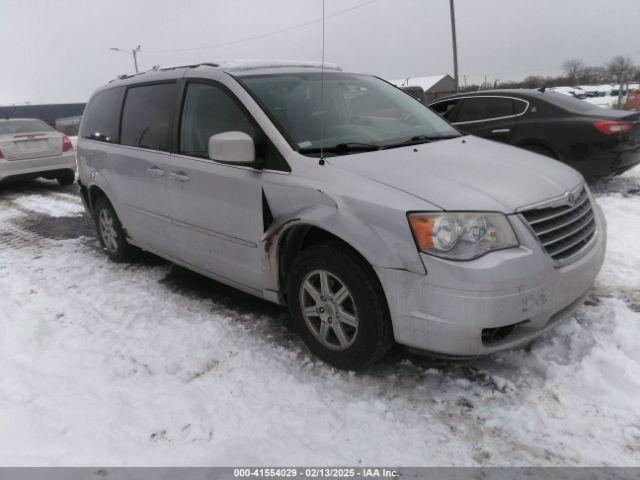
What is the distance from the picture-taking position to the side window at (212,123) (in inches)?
119

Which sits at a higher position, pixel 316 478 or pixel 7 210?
pixel 7 210

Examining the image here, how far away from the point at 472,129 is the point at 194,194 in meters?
5.04

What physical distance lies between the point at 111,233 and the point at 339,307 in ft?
10.7

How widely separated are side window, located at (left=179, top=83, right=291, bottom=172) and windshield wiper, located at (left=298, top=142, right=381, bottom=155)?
19cm

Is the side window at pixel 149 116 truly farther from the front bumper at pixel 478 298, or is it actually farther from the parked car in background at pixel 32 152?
the parked car in background at pixel 32 152

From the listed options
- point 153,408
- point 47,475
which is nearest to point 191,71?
point 153,408

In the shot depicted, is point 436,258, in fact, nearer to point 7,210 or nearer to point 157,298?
point 157,298

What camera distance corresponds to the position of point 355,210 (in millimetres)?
2561

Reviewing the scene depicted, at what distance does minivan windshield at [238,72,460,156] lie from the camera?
10.1 feet

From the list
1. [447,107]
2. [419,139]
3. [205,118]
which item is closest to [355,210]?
[419,139]

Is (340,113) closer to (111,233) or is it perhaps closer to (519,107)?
(111,233)

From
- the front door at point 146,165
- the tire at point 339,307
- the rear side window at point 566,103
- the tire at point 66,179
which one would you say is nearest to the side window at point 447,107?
the rear side window at point 566,103

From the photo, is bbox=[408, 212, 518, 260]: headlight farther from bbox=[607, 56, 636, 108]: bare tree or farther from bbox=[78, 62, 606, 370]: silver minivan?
bbox=[607, 56, 636, 108]: bare tree

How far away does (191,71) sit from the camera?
374cm
